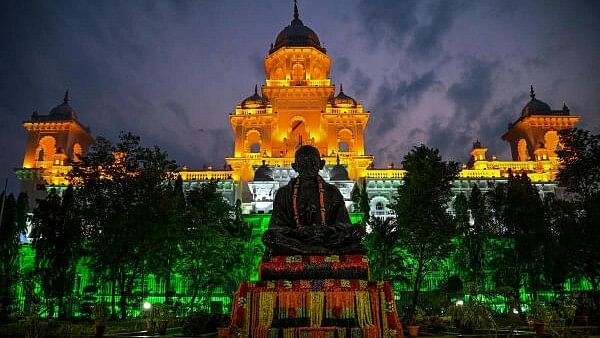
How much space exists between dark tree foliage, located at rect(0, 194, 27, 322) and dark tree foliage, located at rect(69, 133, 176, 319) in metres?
4.00

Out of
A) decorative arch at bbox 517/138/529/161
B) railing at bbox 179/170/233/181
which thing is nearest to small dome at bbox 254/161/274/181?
railing at bbox 179/170/233/181

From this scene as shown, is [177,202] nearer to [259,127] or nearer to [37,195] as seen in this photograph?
[259,127]

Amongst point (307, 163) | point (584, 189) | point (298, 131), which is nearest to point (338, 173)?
point (298, 131)

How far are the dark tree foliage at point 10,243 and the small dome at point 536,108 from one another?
4790cm

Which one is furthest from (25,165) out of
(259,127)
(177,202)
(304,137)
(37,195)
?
(177,202)

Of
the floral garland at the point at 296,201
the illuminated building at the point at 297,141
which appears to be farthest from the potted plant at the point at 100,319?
the illuminated building at the point at 297,141

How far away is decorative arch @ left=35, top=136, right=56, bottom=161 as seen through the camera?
A: 5116cm

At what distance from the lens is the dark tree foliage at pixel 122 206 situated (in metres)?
20.8

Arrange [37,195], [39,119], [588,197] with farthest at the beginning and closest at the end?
[39,119], [37,195], [588,197]

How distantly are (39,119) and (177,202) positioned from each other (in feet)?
123

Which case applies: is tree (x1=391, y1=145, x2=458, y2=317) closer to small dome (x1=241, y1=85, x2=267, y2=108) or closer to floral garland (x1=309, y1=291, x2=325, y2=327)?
floral garland (x1=309, y1=291, x2=325, y2=327)

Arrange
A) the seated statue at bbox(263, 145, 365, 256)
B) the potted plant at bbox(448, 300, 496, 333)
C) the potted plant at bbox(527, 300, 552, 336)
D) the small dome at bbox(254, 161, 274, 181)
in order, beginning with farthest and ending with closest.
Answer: the small dome at bbox(254, 161, 274, 181) → the potted plant at bbox(448, 300, 496, 333) → the potted plant at bbox(527, 300, 552, 336) → the seated statue at bbox(263, 145, 365, 256)

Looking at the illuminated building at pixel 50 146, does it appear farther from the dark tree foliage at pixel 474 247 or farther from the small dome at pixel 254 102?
the dark tree foliage at pixel 474 247

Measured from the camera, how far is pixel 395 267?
952 inches
